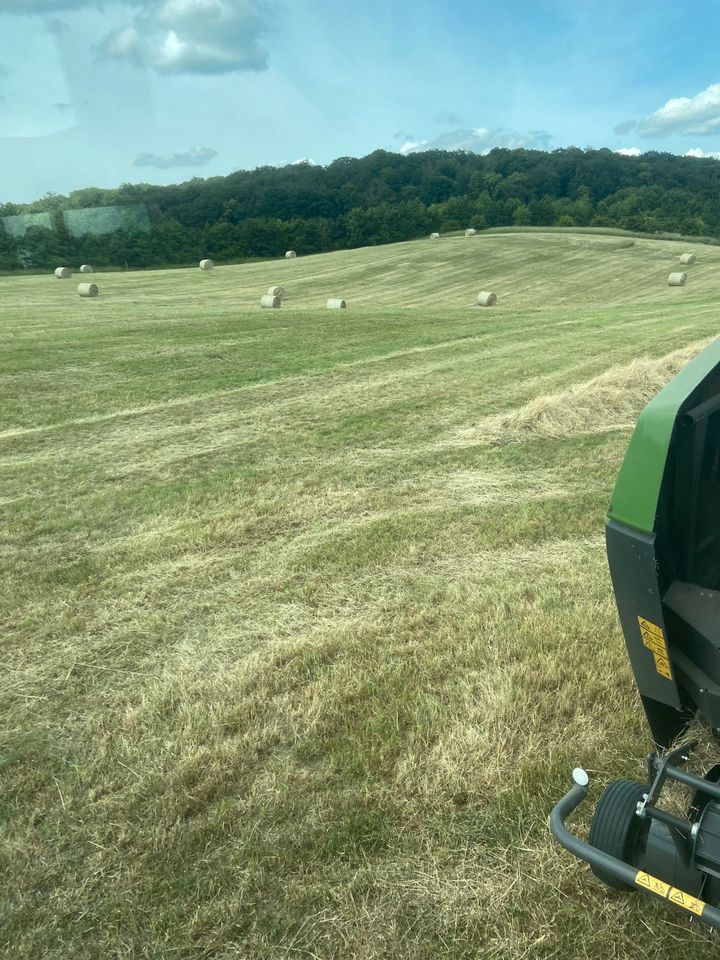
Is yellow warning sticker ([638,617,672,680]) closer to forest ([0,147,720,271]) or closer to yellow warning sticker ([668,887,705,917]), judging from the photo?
yellow warning sticker ([668,887,705,917])

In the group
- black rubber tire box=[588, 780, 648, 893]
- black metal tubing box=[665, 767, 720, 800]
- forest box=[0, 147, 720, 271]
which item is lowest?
black rubber tire box=[588, 780, 648, 893]

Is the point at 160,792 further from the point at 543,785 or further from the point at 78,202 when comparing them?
the point at 78,202

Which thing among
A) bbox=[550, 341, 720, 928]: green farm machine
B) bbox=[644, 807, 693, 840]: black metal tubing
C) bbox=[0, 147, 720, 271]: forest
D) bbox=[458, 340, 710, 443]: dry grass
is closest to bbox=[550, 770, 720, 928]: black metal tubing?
bbox=[550, 341, 720, 928]: green farm machine

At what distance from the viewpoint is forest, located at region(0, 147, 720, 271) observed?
51.2 m

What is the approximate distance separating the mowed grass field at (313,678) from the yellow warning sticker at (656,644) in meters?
0.70

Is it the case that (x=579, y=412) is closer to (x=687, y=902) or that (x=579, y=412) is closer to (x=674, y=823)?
(x=674, y=823)

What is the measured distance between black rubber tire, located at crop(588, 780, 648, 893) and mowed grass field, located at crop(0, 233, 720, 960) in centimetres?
18

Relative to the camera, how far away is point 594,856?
197 centimetres

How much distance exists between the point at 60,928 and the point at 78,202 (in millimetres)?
62066

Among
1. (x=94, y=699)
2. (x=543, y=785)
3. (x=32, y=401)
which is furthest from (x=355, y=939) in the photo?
(x=32, y=401)

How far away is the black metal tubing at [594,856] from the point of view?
1.79m

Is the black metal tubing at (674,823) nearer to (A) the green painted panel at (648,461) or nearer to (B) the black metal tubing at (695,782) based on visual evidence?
(B) the black metal tubing at (695,782)

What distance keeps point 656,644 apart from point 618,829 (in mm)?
550

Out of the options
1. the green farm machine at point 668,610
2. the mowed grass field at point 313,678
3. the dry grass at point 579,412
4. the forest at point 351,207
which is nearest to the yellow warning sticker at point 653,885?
the green farm machine at point 668,610
